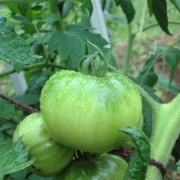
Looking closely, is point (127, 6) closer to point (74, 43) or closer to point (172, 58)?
point (74, 43)

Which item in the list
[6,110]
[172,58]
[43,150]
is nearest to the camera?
[43,150]

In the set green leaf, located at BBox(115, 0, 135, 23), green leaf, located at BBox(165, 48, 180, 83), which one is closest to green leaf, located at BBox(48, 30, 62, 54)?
green leaf, located at BBox(115, 0, 135, 23)

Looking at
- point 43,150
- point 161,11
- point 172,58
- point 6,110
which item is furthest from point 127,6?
point 43,150

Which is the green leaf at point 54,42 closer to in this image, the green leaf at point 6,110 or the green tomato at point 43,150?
the green leaf at point 6,110

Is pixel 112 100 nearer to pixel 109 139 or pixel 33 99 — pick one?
pixel 109 139

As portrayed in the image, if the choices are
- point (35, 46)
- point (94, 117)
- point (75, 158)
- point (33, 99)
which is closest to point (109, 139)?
point (94, 117)

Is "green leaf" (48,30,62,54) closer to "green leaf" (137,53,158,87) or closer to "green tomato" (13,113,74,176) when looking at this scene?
"green tomato" (13,113,74,176)

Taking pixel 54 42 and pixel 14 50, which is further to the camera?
pixel 54 42
